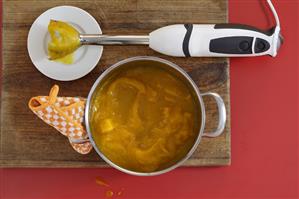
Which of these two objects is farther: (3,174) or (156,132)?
(3,174)

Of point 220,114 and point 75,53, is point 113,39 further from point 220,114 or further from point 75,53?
point 220,114

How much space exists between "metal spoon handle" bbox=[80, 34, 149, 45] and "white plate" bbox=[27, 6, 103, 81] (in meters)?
0.01

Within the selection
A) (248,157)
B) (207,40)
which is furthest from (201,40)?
(248,157)

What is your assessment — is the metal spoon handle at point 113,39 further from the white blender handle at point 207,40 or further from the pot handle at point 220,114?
the pot handle at point 220,114

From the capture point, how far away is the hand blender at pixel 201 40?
710mm

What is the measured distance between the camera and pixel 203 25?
72 centimetres

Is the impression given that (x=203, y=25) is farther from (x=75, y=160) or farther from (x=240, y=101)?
(x=75, y=160)

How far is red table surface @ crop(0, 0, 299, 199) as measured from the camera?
79cm

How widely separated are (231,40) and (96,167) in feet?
0.99

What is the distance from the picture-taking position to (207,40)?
28.0 inches

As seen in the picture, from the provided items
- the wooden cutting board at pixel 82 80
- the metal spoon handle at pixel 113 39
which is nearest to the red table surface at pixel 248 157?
the wooden cutting board at pixel 82 80

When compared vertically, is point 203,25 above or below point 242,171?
above

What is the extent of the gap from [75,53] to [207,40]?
0.69ft

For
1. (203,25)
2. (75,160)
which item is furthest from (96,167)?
(203,25)
